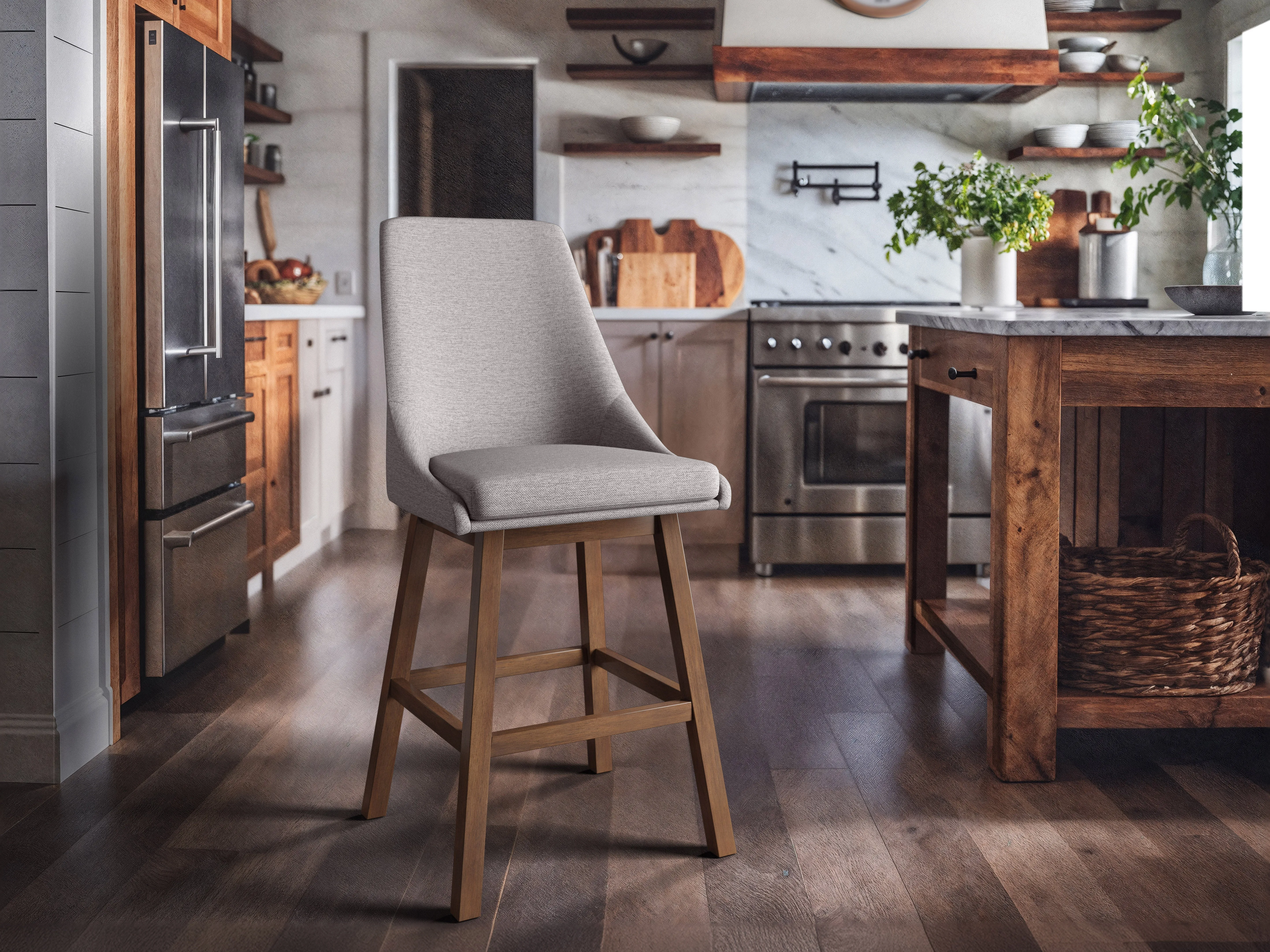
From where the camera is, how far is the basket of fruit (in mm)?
4078

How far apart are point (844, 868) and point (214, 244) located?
187cm

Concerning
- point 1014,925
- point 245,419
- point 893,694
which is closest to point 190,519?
point 245,419

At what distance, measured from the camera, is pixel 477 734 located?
1518 millimetres

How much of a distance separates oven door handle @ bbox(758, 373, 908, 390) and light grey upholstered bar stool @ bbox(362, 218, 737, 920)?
73.2 inches

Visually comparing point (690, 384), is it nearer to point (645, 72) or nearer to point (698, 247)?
point (698, 247)

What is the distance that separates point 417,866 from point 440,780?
329mm

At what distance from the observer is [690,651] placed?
5.41 ft

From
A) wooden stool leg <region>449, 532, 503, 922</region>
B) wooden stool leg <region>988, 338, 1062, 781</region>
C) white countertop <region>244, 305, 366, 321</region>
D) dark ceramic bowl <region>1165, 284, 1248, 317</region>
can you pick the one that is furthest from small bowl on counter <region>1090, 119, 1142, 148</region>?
wooden stool leg <region>449, 532, 503, 922</region>

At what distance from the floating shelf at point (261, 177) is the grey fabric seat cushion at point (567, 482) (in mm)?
2937

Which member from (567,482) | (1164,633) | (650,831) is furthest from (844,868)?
(1164,633)

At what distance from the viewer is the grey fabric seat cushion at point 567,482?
150 centimetres

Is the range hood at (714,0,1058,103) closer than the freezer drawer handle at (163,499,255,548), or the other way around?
the freezer drawer handle at (163,499,255,548)

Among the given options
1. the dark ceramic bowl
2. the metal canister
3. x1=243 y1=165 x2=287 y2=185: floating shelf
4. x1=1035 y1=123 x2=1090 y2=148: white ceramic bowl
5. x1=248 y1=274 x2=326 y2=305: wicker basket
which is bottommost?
the dark ceramic bowl

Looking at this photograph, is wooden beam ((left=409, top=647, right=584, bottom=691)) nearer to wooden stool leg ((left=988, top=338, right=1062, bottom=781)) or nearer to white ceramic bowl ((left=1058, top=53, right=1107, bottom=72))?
wooden stool leg ((left=988, top=338, right=1062, bottom=781))
